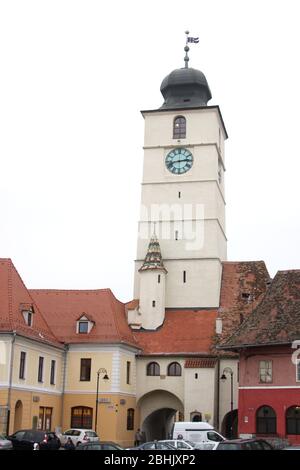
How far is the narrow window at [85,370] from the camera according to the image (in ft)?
159

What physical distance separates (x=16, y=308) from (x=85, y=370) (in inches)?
323

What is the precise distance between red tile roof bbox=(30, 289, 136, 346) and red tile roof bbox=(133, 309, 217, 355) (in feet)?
4.58

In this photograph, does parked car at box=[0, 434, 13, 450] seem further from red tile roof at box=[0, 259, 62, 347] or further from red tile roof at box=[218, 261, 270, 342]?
red tile roof at box=[218, 261, 270, 342]

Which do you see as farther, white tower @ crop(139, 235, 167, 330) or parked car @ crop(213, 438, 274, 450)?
white tower @ crop(139, 235, 167, 330)

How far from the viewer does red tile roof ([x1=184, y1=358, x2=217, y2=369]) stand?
49094 mm

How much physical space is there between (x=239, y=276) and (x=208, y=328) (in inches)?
248

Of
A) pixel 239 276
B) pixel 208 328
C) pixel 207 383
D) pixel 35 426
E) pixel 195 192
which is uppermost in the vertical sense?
→ pixel 195 192

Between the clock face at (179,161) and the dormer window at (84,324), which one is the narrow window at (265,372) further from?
the clock face at (179,161)

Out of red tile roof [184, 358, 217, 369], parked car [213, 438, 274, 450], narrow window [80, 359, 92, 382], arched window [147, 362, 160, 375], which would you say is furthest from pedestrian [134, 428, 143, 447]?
parked car [213, 438, 274, 450]

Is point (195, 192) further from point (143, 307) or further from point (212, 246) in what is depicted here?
point (143, 307)

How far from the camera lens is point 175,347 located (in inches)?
2018

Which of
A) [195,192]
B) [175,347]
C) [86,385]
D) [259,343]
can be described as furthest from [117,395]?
[195,192]

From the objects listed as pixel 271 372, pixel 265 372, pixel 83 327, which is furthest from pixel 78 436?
pixel 271 372

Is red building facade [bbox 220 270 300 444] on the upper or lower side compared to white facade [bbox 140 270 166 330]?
lower
